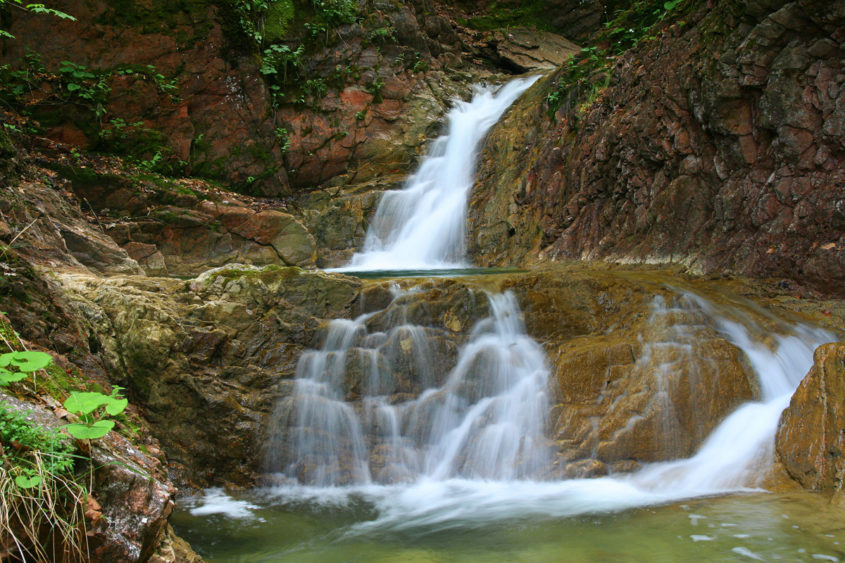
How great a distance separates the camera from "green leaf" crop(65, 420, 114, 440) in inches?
82.0

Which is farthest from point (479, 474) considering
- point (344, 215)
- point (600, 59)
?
point (600, 59)

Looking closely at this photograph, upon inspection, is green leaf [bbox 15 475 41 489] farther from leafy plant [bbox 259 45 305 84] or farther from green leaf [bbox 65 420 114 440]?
leafy plant [bbox 259 45 305 84]

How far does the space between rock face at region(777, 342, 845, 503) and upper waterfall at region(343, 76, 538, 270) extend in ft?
26.4

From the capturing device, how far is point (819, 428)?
15.2 ft

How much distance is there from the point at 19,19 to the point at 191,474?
38.6 feet

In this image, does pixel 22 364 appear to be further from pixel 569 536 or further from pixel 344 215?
pixel 344 215

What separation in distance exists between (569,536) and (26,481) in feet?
11.6

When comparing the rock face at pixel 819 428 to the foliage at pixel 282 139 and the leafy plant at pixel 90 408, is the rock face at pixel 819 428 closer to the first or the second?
the leafy plant at pixel 90 408

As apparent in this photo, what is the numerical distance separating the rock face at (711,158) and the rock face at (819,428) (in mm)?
2344

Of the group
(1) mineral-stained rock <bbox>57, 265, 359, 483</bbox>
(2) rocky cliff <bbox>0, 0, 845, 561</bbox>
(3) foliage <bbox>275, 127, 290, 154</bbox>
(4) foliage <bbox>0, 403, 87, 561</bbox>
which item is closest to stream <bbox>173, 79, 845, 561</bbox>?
(2) rocky cliff <bbox>0, 0, 845, 561</bbox>

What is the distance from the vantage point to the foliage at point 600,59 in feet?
37.0

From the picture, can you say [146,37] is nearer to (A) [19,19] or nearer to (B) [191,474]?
(A) [19,19]

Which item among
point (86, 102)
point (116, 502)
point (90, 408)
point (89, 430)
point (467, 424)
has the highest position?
point (86, 102)

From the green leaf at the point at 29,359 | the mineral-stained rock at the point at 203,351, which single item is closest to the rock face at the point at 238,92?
the mineral-stained rock at the point at 203,351
